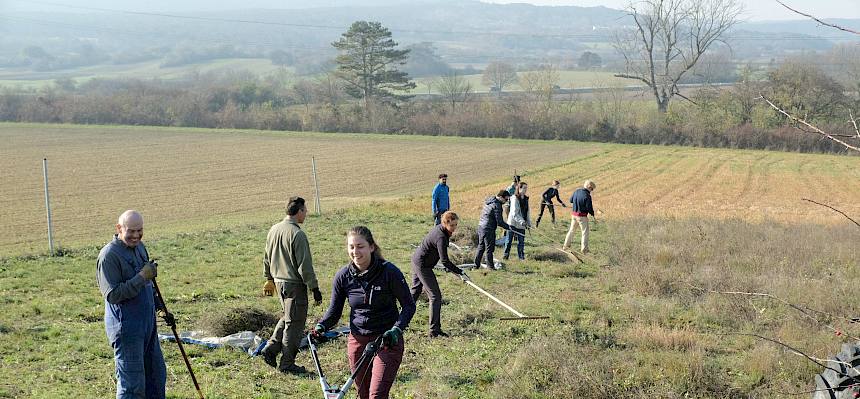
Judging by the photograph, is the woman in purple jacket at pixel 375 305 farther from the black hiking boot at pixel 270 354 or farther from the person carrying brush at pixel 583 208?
the person carrying brush at pixel 583 208

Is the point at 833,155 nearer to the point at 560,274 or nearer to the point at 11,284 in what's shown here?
the point at 560,274

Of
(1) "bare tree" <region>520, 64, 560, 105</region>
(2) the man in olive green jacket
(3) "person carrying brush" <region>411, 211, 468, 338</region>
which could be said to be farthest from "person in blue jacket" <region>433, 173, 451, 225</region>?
(1) "bare tree" <region>520, 64, 560, 105</region>

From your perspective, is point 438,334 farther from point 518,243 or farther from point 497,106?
point 497,106

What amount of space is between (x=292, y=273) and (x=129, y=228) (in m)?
2.37

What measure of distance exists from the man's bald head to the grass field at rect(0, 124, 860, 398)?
2276 mm

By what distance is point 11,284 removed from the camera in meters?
13.6

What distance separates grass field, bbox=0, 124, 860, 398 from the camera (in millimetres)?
8641

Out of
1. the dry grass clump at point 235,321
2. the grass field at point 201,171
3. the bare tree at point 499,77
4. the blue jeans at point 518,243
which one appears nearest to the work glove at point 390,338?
A: the dry grass clump at point 235,321

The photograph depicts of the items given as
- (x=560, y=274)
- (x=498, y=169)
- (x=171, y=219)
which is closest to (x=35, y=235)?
(x=171, y=219)

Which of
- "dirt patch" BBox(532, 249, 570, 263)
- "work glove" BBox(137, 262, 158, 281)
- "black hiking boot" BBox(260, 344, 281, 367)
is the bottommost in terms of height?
"dirt patch" BBox(532, 249, 570, 263)

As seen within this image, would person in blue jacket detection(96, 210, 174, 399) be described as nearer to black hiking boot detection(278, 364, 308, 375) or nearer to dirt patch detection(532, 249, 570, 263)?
black hiking boot detection(278, 364, 308, 375)

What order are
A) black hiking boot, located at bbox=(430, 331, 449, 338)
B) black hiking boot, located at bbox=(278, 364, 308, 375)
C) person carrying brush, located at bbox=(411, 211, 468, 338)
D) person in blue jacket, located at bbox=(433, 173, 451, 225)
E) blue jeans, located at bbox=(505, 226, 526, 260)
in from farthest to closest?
person in blue jacket, located at bbox=(433, 173, 451, 225) < blue jeans, located at bbox=(505, 226, 526, 260) < black hiking boot, located at bbox=(430, 331, 449, 338) < person carrying brush, located at bbox=(411, 211, 468, 338) < black hiking boot, located at bbox=(278, 364, 308, 375)

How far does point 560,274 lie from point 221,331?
755 cm

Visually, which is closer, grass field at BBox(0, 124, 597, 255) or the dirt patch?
the dirt patch
